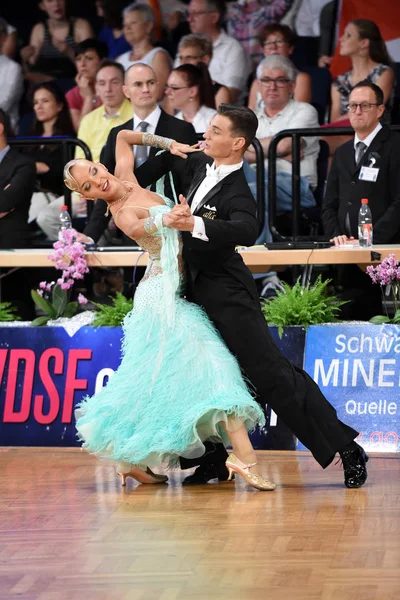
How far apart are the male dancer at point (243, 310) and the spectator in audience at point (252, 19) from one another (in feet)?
12.0

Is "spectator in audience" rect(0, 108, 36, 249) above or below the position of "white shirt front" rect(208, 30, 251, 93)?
below

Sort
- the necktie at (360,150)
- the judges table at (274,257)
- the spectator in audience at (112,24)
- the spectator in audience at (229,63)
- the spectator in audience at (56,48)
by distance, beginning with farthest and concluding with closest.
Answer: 1. the spectator in audience at (56,48)
2. the spectator in audience at (112,24)
3. the spectator in audience at (229,63)
4. the necktie at (360,150)
5. the judges table at (274,257)

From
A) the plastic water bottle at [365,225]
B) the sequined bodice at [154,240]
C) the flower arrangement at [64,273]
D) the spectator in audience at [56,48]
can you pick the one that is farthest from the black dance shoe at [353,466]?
the spectator in audience at [56,48]

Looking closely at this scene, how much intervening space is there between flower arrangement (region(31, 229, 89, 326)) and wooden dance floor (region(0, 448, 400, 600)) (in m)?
1.07

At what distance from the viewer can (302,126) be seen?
7.99 metres

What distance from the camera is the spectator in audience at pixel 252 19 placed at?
8.88 meters

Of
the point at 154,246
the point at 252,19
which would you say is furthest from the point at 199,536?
the point at 252,19

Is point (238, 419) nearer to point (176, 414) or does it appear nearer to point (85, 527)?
point (176, 414)

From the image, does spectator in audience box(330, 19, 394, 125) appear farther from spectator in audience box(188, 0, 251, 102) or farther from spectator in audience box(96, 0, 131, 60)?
spectator in audience box(96, 0, 131, 60)

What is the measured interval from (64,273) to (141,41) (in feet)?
9.42

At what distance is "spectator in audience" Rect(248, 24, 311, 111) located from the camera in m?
8.24

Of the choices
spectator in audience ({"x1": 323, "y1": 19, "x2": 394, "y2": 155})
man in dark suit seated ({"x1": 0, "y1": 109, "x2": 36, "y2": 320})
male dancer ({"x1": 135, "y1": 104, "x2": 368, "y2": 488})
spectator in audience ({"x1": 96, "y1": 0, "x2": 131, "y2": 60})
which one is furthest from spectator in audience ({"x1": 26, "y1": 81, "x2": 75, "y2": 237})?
male dancer ({"x1": 135, "y1": 104, "x2": 368, "y2": 488})

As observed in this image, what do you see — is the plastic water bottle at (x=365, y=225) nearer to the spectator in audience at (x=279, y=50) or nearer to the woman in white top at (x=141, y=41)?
the spectator in audience at (x=279, y=50)

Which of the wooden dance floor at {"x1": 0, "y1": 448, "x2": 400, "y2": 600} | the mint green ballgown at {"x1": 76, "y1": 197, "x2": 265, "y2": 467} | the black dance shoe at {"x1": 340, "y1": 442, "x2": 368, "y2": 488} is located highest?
the mint green ballgown at {"x1": 76, "y1": 197, "x2": 265, "y2": 467}
